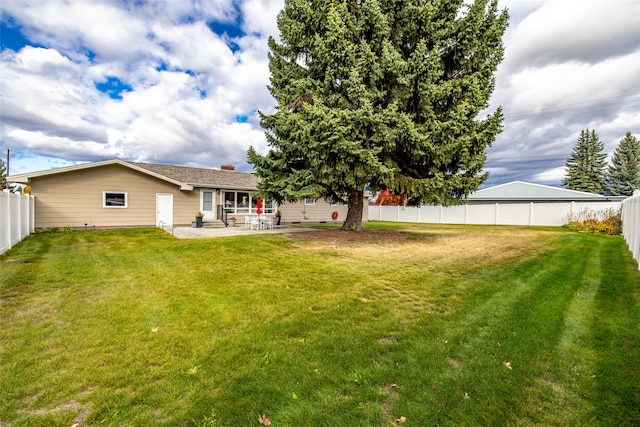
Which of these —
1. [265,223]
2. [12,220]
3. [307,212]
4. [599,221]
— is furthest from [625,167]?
[12,220]

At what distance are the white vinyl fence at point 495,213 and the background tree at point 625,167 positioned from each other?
26559 millimetres

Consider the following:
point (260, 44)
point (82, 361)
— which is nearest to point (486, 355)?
point (82, 361)

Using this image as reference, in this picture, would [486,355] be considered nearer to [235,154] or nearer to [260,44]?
[260,44]

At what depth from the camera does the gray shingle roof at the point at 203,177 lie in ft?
59.6

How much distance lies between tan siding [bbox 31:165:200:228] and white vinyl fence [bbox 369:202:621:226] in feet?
63.3

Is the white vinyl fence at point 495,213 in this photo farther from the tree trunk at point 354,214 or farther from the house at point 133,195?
the tree trunk at point 354,214

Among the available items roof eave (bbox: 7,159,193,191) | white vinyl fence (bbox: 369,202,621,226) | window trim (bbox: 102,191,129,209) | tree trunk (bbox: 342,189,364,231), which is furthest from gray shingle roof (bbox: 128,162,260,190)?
white vinyl fence (bbox: 369,202,621,226)

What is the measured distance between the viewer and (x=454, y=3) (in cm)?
1096

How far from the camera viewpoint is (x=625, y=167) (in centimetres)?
3712

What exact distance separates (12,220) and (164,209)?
8.21 m

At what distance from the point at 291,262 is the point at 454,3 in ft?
37.8

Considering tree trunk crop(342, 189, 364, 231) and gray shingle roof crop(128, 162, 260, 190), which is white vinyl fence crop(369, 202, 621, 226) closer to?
gray shingle roof crop(128, 162, 260, 190)

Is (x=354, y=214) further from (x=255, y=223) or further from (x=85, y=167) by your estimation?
(x=85, y=167)

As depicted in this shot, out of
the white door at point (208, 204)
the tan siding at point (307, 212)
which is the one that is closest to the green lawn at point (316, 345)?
the white door at point (208, 204)
